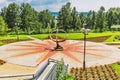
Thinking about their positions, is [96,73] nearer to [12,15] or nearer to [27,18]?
[27,18]

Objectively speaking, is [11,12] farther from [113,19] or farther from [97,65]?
[97,65]

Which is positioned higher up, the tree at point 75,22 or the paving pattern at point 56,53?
the tree at point 75,22

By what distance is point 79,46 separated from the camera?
55.0 m

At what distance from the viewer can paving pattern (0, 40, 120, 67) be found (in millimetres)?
42750

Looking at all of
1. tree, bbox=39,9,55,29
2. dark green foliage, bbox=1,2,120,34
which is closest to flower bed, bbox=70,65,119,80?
dark green foliage, bbox=1,2,120,34

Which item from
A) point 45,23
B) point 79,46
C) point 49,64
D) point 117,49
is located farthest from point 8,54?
point 45,23

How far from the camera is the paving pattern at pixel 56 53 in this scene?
4275 centimetres

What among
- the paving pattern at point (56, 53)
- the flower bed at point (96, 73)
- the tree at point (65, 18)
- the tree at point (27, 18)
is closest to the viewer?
the flower bed at point (96, 73)

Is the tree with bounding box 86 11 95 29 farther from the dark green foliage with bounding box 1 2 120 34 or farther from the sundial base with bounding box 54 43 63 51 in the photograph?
the sundial base with bounding box 54 43 63 51

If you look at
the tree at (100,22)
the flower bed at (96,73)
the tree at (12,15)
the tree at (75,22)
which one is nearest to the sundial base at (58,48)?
the flower bed at (96,73)

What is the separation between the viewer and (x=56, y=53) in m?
47.8

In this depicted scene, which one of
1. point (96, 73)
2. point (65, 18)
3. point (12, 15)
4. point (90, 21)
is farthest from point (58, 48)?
point (90, 21)

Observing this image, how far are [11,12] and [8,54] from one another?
37.6 metres

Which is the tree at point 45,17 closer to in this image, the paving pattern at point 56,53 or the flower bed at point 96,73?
the paving pattern at point 56,53
